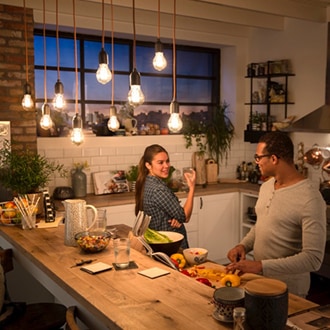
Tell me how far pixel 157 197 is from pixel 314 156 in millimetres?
2708

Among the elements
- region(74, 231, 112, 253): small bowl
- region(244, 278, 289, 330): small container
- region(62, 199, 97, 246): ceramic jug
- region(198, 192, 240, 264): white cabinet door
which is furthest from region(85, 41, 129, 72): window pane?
region(244, 278, 289, 330): small container

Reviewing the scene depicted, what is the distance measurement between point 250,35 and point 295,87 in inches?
41.7

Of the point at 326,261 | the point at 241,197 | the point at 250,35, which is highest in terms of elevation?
the point at 250,35

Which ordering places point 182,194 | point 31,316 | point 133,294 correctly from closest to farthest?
point 133,294, point 31,316, point 182,194

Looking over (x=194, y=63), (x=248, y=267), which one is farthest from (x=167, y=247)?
(x=194, y=63)

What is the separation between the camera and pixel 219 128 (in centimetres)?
610

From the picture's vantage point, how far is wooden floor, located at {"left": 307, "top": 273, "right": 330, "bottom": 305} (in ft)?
15.3

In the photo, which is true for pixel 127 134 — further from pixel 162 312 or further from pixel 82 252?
pixel 162 312

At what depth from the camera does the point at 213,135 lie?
6082 millimetres

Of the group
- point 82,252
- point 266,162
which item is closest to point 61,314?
point 82,252

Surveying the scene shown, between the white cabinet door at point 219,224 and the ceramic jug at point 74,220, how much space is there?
104 inches

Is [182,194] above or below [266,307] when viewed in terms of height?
below

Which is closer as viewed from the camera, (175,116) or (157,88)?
(175,116)

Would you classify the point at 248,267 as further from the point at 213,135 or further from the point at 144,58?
the point at 144,58
